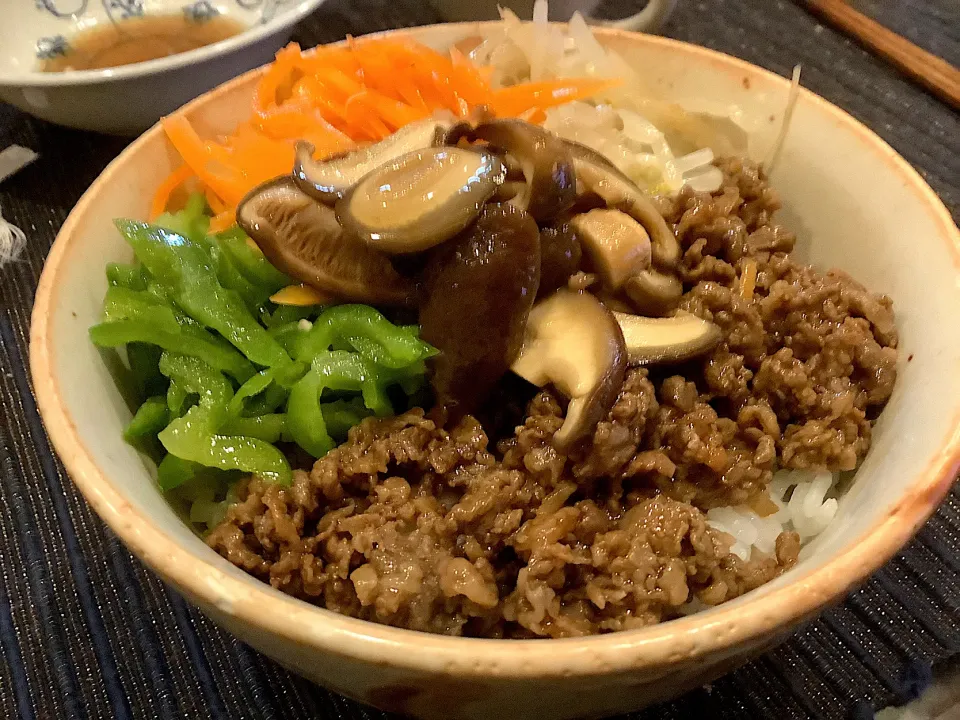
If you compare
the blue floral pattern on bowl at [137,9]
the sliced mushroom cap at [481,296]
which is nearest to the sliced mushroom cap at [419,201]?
the sliced mushroom cap at [481,296]

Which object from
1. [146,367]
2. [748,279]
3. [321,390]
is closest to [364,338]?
[321,390]

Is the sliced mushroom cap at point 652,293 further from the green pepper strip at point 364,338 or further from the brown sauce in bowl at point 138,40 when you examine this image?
the brown sauce in bowl at point 138,40

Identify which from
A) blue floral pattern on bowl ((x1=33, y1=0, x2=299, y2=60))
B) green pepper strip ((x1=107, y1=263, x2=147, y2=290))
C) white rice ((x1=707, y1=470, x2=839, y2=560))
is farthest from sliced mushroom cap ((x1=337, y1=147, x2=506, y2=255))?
blue floral pattern on bowl ((x1=33, y1=0, x2=299, y2=60))

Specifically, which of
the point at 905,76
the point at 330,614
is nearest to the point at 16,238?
the point at 330,614

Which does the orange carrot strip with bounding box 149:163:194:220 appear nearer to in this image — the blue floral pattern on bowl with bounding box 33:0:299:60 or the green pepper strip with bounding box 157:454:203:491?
the green pepper strip with bounding box 157:454:203:491

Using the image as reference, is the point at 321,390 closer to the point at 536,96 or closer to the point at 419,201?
the point at 419,201

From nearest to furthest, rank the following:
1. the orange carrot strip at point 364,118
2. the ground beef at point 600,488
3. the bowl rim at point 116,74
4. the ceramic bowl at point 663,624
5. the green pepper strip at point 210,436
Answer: the ceramic bowl at point 663,624
the ground beef at point 600,488
the green pepper strip at point 210,436
the orange carrot strip at point 364,118
the bowl rim at point 116,74
